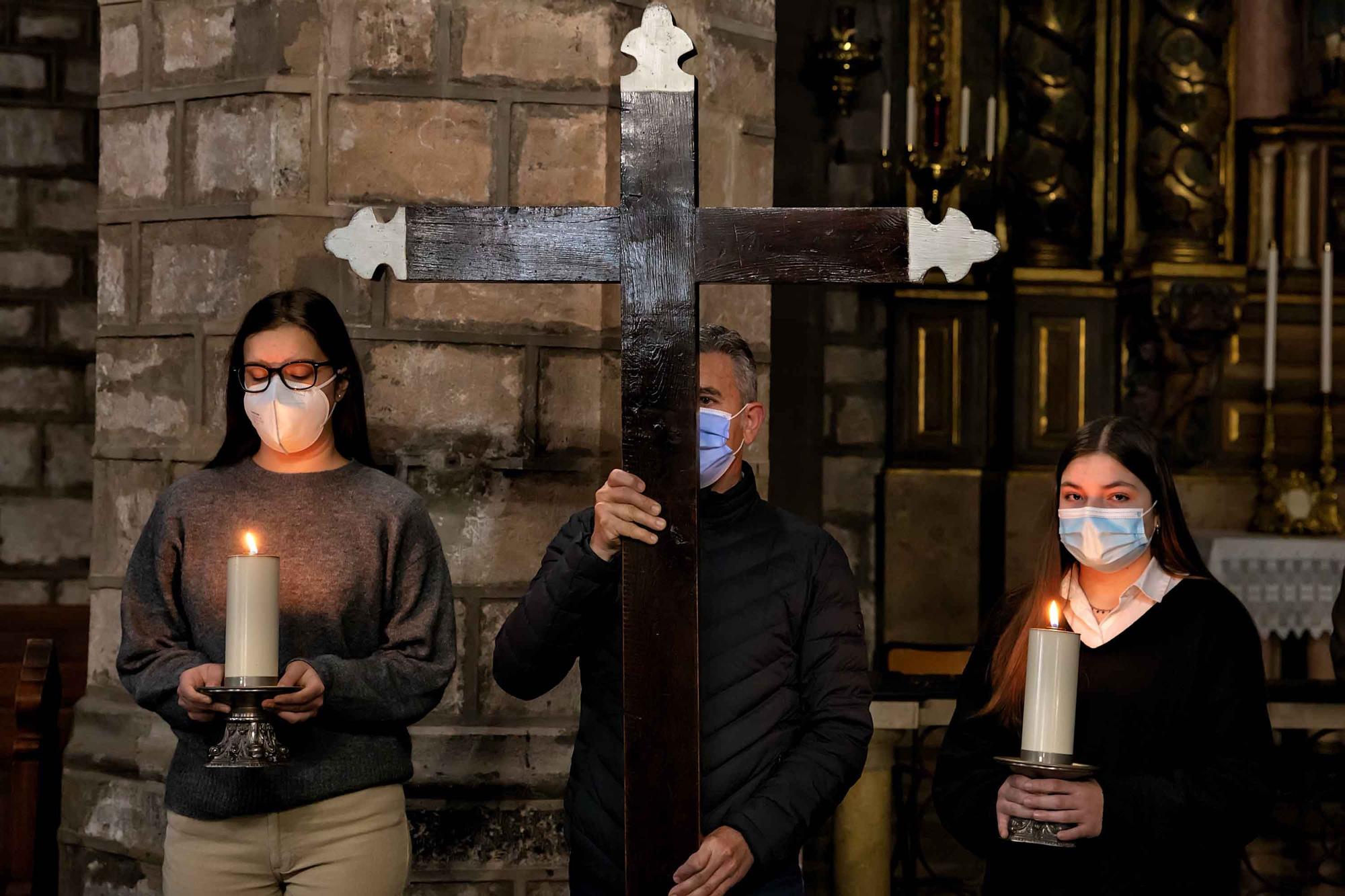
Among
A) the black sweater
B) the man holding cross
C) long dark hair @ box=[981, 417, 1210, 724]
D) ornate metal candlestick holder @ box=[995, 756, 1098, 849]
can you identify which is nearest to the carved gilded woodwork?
long dark hair @ box=[981, 417, 1210, 724]

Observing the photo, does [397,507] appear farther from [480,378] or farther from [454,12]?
[454,12]

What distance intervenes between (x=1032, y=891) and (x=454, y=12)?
2.22 metres

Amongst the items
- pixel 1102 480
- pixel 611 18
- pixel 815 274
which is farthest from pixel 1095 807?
pixel 611 18

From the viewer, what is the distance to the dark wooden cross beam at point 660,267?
2.13m

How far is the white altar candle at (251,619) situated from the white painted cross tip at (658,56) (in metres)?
0.83

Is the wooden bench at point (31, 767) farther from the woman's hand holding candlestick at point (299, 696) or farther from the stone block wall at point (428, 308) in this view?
the woman's hand holding candlestick at point (299, 696)

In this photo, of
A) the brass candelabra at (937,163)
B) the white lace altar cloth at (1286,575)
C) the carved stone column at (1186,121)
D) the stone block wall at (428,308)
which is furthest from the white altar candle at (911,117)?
the stone block wall at (428,308)

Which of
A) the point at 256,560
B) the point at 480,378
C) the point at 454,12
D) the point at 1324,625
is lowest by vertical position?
the point at 1324,625

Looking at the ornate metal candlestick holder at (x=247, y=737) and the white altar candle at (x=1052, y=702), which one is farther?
the ornate metal candlestick holder at (x=247, y=737)

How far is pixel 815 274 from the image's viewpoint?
2.18 meters

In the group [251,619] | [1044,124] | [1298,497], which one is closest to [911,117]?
[1044,124]

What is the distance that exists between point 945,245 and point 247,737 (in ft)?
3.88

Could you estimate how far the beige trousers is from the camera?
240 centimetres

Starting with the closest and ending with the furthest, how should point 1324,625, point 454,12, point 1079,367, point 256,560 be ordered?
point 256,560 < point 454,12 < point 1324,625 < point 1079,367
